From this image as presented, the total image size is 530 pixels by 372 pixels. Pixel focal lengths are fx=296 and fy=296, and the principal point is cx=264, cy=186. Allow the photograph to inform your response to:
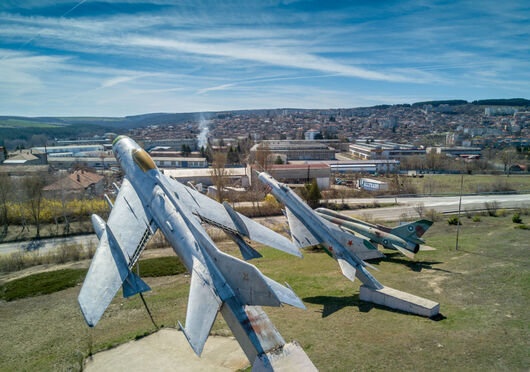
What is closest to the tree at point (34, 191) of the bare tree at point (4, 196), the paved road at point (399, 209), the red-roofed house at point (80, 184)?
the bare tree at point (4, 196)

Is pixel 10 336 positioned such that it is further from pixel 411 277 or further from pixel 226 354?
pixel 411 277

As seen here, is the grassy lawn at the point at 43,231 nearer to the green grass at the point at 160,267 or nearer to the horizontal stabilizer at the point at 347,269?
the green grass at the point at 160,267

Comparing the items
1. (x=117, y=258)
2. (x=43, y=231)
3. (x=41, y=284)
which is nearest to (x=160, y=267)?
(x=41, y=284)

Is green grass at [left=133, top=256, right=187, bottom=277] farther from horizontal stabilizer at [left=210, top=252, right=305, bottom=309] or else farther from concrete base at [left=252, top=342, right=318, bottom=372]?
concrete base at [left=252, top=342, right=318, bottom=372]

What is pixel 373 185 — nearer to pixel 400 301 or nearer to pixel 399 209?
pixel 399 209

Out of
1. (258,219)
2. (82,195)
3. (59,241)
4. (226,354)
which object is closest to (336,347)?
(226,354)

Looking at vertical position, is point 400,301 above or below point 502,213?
above
